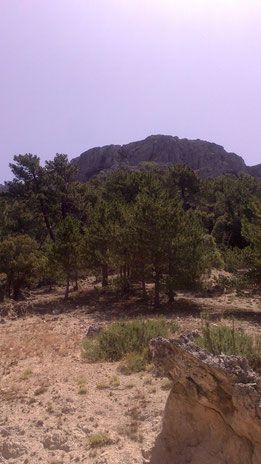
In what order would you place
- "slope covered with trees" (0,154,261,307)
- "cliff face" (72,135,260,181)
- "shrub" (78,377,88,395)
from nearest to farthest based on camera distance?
"shrub" (78,377,88,395) < "slope covered with trees" (0,154,261,307) < "cliff face" (72,135,260,181)

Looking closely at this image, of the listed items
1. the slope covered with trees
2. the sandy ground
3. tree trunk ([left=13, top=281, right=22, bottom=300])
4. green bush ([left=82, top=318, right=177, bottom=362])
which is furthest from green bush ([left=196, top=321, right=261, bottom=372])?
tree trunk ([left=13, top=281, right=22, bottom=300])

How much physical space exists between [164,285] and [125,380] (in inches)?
596

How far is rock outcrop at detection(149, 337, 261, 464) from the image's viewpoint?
551 cm

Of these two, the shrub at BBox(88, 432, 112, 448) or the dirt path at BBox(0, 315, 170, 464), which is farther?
the shrub at BBox(88, 432, 112, 448)

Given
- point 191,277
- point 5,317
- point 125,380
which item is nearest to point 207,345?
point 125,380

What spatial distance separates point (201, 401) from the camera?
5922 mm

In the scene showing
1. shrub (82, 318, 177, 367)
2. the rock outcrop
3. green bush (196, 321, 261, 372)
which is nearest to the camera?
the rock outcrop

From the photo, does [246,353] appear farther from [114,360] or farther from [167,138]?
[167,138]

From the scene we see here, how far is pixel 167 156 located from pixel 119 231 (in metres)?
78.9

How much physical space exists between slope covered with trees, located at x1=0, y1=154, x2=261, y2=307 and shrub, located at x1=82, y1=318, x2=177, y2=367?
362 inches

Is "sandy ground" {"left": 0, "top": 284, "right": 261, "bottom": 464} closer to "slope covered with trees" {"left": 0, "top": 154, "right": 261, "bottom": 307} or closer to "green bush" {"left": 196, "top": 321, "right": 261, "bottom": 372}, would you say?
"green bush" {"left": 196, "top": 321, "right": 261, "bottom": 372}

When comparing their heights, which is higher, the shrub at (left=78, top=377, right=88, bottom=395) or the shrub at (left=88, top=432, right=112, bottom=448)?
the shrub at (left=88, top=432, right=112, bottom=448)

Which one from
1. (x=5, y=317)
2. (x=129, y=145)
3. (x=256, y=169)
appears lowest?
(x=5, y=317)

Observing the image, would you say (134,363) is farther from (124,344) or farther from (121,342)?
(121,342)
